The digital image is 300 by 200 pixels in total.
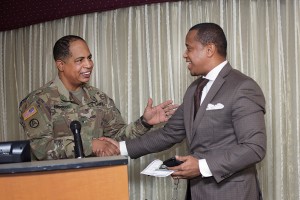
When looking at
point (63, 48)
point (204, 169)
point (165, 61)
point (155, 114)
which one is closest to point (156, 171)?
point (204, 169)

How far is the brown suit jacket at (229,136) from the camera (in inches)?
101

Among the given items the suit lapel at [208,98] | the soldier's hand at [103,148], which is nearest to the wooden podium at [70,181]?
the suit lapel at [208,98]

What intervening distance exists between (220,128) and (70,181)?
1.13 meters

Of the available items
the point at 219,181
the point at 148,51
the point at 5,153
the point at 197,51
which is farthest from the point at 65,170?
the point at 148,51

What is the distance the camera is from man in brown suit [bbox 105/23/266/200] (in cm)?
257

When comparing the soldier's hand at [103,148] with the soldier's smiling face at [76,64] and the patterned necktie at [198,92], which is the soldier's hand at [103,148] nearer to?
the soldier's smiling face at [76,64]

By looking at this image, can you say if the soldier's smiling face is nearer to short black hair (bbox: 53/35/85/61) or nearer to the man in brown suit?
short black hair (bbox: 53/35/85/61)

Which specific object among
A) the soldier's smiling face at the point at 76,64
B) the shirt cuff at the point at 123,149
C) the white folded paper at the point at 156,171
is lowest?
the white folded paper at the point at 156,171

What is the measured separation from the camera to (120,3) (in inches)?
154

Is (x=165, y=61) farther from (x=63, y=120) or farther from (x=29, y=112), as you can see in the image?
(x=29, y=112)

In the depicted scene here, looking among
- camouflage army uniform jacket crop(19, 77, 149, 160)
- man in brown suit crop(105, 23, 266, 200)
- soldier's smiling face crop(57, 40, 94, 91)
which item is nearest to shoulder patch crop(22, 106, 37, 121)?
camouflage army uniform jacket crop(19, 77, 149, 160)

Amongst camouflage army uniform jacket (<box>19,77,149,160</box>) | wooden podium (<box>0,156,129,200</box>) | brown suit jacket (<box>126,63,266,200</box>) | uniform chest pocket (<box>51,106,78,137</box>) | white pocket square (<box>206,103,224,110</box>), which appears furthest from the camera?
uniform chest pocket (<box>51,106,78,137</box>)

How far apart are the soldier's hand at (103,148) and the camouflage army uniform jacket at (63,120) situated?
1.5 inches

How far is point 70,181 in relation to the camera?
190 cm
